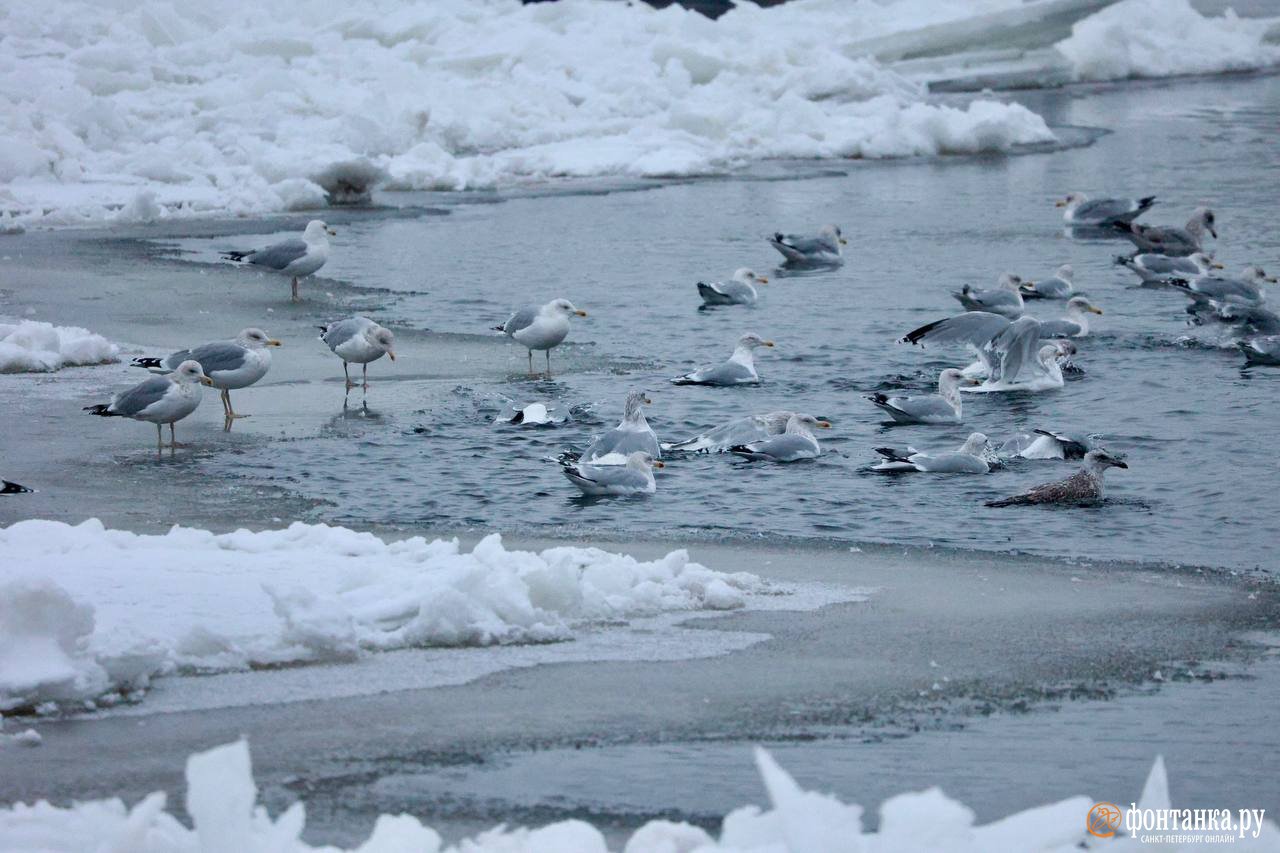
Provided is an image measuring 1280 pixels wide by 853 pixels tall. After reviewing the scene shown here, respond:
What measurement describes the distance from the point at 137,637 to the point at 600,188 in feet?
54.7

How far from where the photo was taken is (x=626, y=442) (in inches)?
352

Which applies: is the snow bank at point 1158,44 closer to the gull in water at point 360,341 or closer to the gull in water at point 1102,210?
the gull in water at point 1102,210

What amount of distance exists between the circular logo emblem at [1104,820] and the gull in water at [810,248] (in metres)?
11.9

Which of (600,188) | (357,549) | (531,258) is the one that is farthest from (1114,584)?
(600,188)

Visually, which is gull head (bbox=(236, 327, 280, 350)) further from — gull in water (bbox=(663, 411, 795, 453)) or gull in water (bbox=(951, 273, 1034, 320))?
gull in water (bbox=(951, 273, 1034, 320))

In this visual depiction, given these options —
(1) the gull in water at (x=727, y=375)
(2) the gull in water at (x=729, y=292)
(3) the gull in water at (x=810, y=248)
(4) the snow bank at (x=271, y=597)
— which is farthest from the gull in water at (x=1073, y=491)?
(3) the gull in water at (x=810, y=248)

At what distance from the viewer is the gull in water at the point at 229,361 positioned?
386 inches

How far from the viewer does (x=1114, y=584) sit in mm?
6746

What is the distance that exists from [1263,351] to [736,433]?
447cm

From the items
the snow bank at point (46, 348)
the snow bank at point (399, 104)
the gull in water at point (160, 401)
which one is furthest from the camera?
the snow bank at point (399, 104)

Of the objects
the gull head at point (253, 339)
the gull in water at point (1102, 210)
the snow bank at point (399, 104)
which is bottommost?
the gull head at point (253, 339)

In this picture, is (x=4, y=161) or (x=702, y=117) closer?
(x=4, y=161)

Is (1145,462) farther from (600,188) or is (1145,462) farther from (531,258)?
(600,188)

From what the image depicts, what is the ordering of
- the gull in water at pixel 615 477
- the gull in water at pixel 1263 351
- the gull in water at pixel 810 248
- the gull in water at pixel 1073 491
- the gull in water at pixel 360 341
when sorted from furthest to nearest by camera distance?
the gull in water at pixel 810 248
the gull in water at pixel 1263 351
the gull in water at pixel 360 341
the gull in water at pixel 615 477
the gull in water at pixel 1073 491
